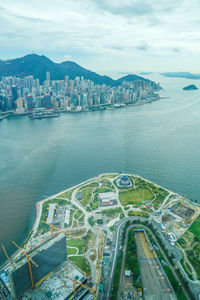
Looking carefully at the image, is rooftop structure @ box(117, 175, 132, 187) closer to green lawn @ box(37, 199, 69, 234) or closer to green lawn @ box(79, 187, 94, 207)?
green lawn @ box(79, 187, 94, 207)

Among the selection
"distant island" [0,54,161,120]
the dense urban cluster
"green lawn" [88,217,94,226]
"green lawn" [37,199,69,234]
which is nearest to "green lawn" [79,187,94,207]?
"green lawn" [37,199,69,234]

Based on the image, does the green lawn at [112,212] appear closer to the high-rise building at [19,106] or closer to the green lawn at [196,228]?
the green lawn at [196,228]

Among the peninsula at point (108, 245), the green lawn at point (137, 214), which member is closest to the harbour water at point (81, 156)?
the peninsula at point (108, 245)

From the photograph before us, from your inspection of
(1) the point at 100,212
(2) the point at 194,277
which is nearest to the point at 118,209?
(1) the point at 100,212

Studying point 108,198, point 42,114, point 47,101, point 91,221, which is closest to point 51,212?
point 91,221

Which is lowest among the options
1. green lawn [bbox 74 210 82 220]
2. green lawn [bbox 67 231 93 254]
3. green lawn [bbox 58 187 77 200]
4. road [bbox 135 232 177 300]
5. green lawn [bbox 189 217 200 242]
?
road [bbox 135 232 177 300]
